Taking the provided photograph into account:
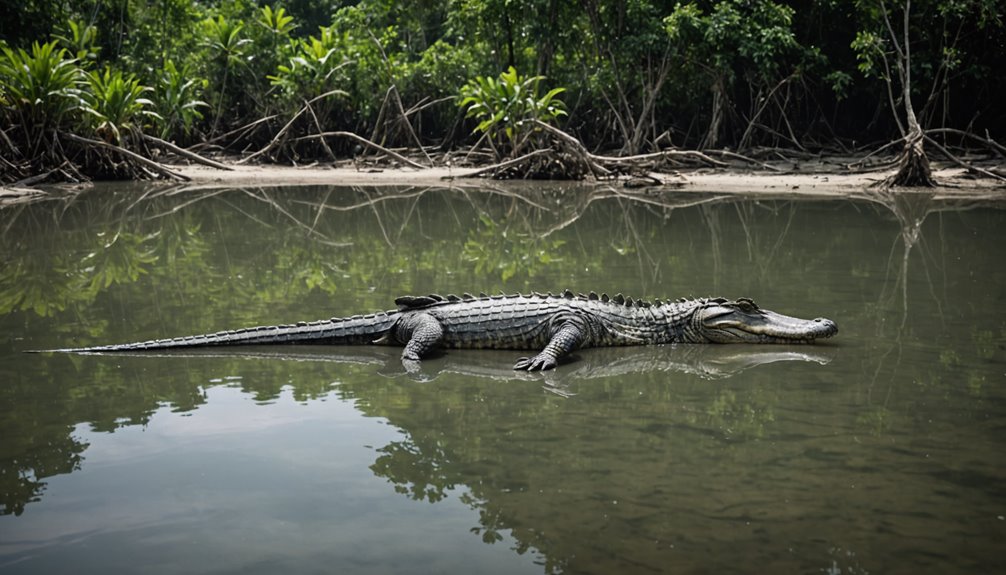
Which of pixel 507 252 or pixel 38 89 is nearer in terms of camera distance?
pixel 507 252

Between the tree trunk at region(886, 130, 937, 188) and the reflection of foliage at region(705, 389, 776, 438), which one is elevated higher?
the tree trunk at region(886, 130, 937, 188)

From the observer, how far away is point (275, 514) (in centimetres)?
374

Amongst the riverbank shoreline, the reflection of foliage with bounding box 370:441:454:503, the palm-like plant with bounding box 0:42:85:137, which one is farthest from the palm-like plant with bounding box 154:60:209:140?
the reflection of foliage with bounding box 370:441:454:503

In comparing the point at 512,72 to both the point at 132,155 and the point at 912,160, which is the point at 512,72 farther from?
the point at 912,160

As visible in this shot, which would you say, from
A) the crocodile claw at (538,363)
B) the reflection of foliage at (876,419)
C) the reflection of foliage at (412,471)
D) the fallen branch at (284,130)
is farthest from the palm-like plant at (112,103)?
the reflection of foliage at (876,419)

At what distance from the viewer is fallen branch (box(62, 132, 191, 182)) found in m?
17.2

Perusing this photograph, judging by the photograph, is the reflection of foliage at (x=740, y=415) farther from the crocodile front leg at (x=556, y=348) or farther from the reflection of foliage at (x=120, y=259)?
the reflection of foliage at (x=120, y=259)

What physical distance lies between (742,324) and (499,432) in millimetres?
2454

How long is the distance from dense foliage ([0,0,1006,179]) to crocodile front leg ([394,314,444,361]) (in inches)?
487

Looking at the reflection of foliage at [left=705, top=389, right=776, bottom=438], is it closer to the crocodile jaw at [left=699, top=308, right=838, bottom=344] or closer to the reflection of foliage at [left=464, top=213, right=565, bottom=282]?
the crocodile jaw at [left=699, top=308, right=838, bottom=344]

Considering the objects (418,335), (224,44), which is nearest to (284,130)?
(224,44)

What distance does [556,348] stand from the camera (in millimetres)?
6051

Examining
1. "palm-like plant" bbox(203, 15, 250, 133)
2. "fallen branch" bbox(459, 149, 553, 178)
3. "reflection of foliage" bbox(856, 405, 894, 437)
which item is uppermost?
"palm-like plant" bbox(203, 15, 250, 133)

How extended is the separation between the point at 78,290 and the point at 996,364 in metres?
6.83
